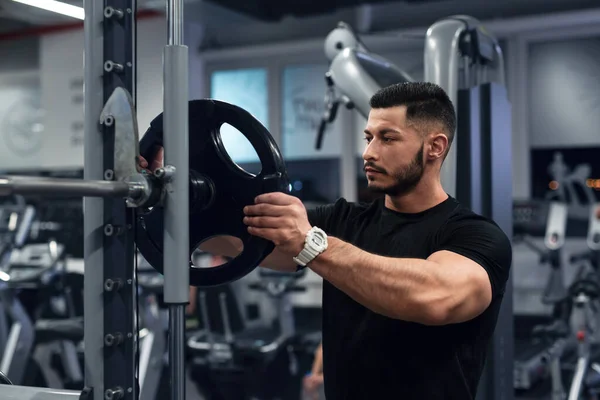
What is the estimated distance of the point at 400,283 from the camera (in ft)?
4.69

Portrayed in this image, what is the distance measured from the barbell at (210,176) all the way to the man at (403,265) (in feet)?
0.18

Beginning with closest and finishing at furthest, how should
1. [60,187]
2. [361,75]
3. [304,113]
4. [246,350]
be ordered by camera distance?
[60,187] < [361,75] < [246,350] < [304,113]

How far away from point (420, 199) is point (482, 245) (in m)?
A: 0.23

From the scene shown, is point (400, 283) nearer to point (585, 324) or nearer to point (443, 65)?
point (443, 65)

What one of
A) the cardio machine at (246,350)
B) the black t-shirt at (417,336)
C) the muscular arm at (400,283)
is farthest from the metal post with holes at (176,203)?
the cardio machine at (246,350)

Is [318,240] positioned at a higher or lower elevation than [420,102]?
lower

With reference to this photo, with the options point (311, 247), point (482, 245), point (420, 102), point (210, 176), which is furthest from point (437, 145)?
point (210, 176)

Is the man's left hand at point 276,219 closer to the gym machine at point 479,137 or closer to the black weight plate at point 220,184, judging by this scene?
the black weight plate at point 220,184

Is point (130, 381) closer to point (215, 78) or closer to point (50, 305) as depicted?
point (50, 305)

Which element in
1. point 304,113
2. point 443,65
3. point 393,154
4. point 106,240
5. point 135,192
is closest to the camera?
point 135,192

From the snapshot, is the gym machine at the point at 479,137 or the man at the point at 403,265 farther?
the gym machine at the point at 479,137

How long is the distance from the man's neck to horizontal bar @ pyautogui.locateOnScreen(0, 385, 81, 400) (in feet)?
2.92

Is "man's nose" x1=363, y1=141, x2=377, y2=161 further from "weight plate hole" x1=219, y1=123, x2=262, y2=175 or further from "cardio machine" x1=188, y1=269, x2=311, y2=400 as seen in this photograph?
"weight plate hole" x1=219, y1=123, x2=262, y2=175

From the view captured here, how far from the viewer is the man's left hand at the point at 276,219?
1.33 metres
